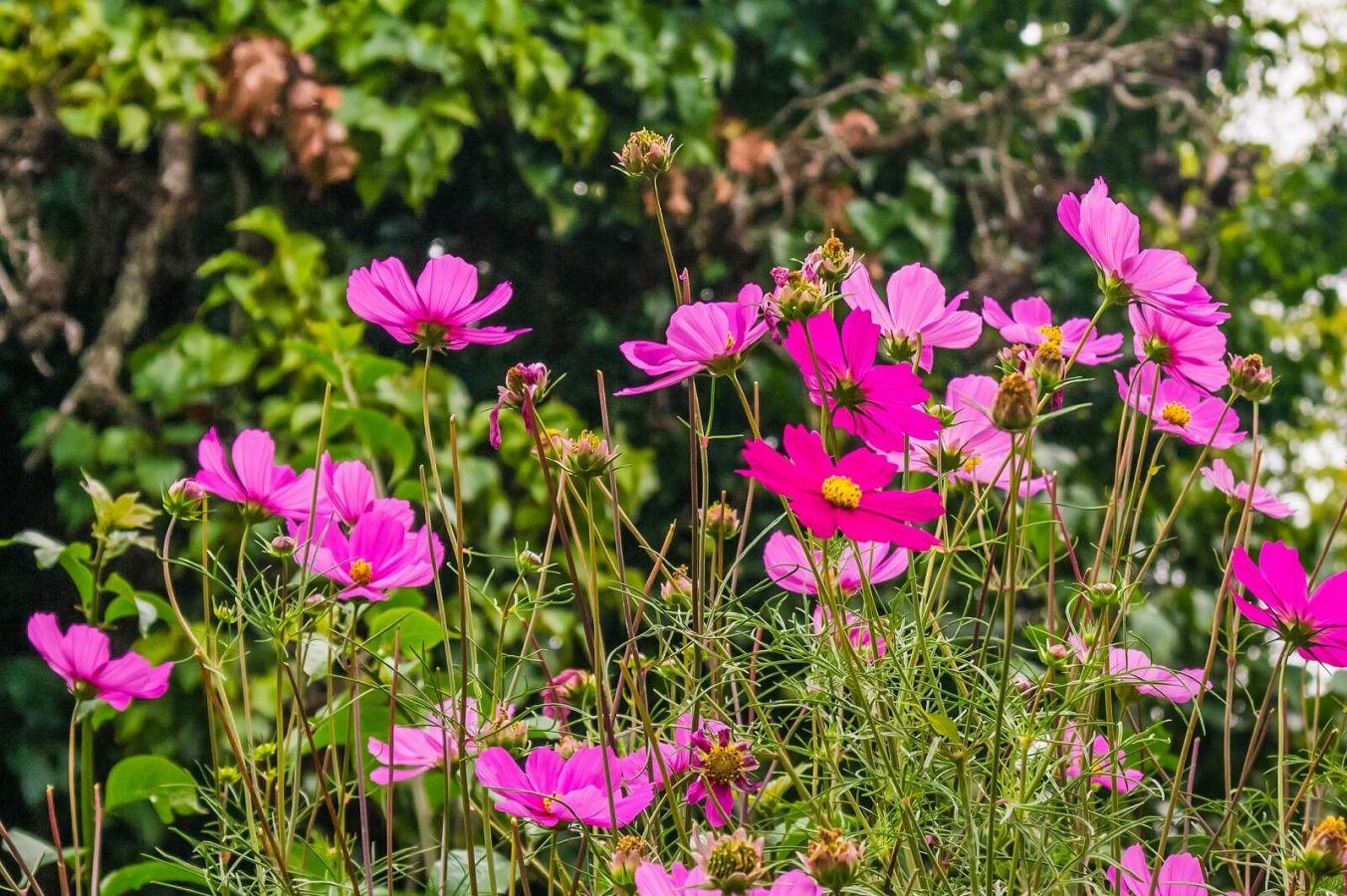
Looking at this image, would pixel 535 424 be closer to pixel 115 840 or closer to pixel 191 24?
pixel 115 840

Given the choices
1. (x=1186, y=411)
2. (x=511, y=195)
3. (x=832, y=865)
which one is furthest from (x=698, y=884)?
(x=511, y=195)

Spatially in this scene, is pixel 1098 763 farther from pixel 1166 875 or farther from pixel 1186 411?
pixel 1186 411

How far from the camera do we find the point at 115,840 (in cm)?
131

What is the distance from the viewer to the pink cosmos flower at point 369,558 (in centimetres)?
47

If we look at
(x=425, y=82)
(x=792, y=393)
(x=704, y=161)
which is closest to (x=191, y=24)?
(x=425, y=82)

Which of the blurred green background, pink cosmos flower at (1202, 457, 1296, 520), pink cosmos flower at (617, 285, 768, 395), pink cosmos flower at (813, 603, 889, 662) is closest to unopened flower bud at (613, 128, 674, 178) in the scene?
pink cosmos flower at (617, 285, 768, 395)

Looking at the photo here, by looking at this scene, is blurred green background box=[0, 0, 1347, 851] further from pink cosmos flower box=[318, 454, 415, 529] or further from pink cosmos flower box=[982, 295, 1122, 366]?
pink cosmos flower box=[982, 295, 1122, 366]

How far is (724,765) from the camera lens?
42 cm

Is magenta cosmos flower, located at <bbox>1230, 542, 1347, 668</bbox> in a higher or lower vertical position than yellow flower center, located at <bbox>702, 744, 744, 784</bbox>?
higher

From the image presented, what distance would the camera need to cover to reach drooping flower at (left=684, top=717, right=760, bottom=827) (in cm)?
42

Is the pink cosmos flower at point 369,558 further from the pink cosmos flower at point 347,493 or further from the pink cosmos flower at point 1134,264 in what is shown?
the pink cosmos flower at point 1134,264

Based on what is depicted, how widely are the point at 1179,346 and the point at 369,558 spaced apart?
0.34m

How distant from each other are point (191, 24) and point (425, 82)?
11.3 inches

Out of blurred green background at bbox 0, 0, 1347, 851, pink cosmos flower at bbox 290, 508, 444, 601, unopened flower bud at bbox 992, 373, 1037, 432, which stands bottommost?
blurred green background at bbox 0, 0, 1347, 851
